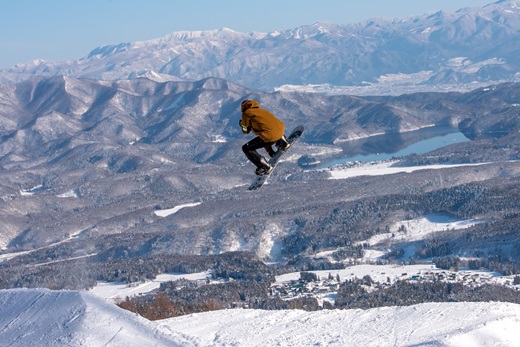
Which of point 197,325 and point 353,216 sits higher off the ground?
point 197,325

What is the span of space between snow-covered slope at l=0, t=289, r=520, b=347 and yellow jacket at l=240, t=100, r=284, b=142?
6794 mm

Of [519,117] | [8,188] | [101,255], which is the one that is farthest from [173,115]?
[101,255]

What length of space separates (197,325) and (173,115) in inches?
6282

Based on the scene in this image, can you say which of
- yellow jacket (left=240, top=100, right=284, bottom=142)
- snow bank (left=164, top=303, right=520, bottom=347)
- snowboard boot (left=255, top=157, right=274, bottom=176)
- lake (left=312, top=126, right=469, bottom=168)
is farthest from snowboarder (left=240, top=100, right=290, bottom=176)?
lake (left=312, top=126, right=469, bottom=168)

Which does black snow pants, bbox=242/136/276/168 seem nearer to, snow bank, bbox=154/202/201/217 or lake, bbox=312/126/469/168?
snow bank, bbox=154/202/201/217

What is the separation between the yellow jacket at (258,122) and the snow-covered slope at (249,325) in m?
6.79

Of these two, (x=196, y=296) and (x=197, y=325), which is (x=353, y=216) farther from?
(x=197, y=325)

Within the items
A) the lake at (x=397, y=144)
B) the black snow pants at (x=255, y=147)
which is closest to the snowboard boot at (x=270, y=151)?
the black snow pants at (x=255, y=147)

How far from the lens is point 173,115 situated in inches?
7328

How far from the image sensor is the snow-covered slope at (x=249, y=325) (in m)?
23.0

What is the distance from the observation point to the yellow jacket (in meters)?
19.1

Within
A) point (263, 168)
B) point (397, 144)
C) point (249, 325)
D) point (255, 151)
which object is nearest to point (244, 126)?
point (255, 151)

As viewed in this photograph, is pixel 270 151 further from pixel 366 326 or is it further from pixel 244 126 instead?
pixel 366 326

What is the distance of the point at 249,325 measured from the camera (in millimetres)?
28219
